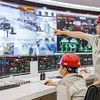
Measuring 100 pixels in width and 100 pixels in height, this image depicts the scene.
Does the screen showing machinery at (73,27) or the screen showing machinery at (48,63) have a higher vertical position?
the screen showing machinery at (73,27)

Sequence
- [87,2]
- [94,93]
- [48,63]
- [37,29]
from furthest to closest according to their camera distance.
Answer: [87,2] → [48,63] → [37,29] → [94,93]

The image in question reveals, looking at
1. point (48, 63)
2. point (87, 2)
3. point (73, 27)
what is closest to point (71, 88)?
point (48, 63)

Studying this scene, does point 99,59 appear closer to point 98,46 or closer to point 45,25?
point 98,46

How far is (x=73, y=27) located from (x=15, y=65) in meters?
1.31

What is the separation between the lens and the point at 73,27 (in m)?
3.93

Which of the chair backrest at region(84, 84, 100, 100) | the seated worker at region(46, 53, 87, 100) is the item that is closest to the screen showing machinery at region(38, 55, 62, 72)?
the seated worker at region(46, 53, 87, 100)

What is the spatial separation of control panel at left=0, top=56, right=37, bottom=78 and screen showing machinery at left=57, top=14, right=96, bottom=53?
631 millimetres

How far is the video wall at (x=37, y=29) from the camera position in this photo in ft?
9.87

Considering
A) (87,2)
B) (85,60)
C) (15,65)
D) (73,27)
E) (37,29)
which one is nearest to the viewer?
(15,65)

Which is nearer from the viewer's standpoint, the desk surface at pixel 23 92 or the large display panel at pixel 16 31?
the desk surface at pixel 23 92

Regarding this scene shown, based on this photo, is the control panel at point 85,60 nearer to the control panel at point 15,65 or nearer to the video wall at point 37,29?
the video wall at point 37,29

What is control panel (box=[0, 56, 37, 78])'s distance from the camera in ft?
9.62

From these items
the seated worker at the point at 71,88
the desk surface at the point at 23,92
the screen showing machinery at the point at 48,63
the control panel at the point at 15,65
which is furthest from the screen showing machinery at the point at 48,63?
the seated worker at the point at 71,88

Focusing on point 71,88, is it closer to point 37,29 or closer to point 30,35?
point 30,35
